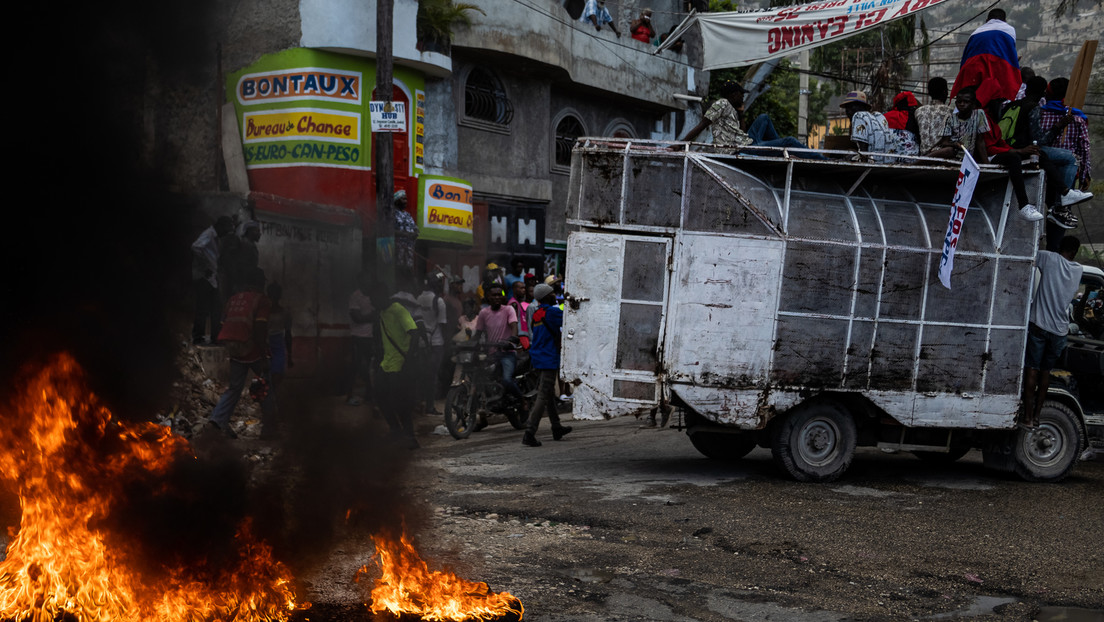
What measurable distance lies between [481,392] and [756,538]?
5.42 meters

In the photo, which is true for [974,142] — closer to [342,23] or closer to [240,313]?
[240,313]

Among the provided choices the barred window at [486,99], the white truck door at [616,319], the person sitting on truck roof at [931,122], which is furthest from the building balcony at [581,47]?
the white truck door at [616,319]

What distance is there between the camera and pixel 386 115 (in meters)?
9.43

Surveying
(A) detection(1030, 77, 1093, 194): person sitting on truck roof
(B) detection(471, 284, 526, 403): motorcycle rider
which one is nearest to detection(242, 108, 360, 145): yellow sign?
(B) detection(471, 284, 526, 403): motorcycle rider

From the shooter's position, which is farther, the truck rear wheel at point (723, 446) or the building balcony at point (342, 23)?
the building balcony at point (342, 23)

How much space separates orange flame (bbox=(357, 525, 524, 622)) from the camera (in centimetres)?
430

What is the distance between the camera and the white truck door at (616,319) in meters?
8.51

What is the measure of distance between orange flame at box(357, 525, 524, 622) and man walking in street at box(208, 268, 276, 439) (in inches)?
49.4

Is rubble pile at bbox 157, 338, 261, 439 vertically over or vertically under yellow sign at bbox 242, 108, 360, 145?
under

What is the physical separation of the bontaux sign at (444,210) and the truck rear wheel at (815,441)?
817cm

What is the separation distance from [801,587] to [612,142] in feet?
14.6

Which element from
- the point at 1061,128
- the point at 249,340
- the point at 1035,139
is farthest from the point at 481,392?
the point at 1061,128

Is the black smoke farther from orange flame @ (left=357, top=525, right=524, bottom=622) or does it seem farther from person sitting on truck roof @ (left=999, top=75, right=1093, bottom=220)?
person sitting on truck roof @ (left=999, top=75, right=1093, bottom=220)

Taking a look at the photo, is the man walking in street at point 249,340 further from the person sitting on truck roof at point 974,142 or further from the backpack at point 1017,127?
the backpack at point 1017,127
